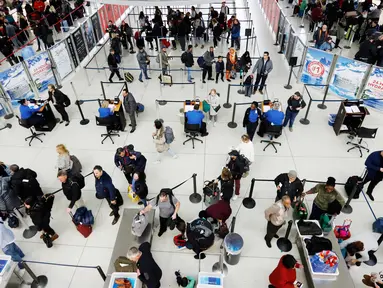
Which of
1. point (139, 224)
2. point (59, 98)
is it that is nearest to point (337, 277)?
point (139, 224)

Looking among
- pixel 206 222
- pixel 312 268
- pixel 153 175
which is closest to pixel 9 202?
pixel 153 175

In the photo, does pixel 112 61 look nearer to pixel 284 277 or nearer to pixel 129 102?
pixel 129 102

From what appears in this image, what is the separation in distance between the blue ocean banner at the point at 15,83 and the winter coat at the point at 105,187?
20.4 feet

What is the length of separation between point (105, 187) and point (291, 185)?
4.02 meters

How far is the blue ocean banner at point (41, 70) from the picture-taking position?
35.6 ft

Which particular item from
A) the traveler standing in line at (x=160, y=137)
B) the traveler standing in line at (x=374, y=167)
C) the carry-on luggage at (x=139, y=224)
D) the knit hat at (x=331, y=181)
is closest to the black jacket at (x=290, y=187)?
the knit hat at (x=331, y=181)

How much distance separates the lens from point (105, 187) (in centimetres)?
661

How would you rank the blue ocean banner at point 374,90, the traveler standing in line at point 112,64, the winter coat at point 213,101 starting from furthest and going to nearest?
1. the traveler standing in line at point 112,64
2. the blue ocean banner at point 374,90
3. the winter coat at point 213,101

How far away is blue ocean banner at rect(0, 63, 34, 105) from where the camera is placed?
1009 centimetres

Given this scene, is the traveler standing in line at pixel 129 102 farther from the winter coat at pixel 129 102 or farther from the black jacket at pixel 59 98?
the black jacket at pixel 59 98

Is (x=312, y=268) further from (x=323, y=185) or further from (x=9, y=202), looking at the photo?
(x=9, y=202)

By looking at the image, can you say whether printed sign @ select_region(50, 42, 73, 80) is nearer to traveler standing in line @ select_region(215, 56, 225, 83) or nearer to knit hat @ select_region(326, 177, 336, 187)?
traveler standing in line @ select_region(215, 56, 225, 83)

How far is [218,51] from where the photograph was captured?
1515 cm

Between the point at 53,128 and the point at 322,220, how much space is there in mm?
8670
